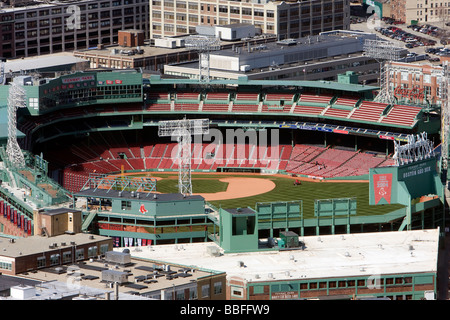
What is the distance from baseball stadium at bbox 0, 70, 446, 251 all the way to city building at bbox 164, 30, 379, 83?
54.3 ft

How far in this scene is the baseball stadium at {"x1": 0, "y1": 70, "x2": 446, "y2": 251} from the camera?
367ft

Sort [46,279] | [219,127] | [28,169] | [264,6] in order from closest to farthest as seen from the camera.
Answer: [46,279], [28,169], [219,127], [264,6]

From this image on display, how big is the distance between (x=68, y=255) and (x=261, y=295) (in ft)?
48.5

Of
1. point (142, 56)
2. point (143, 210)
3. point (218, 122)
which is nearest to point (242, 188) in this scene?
point (218, 122)

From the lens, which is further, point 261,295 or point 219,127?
point 219,127

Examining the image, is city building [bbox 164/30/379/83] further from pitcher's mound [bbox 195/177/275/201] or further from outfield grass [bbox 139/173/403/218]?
outfield grass [bbox 139/173/403/218]

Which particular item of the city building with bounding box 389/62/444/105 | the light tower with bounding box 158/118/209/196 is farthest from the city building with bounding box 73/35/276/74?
the light tower with bounding box 158/118/209/196

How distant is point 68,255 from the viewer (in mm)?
76688

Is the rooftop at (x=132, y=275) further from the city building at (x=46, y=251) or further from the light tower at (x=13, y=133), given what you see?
the light tower at (x=13, y=133)

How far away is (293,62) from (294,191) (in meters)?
52.5

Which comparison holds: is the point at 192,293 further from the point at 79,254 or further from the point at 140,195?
the point at 140,195
